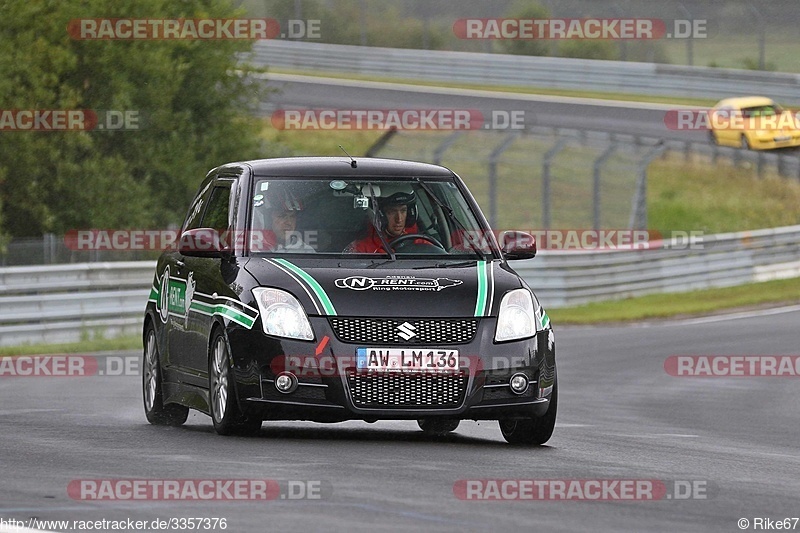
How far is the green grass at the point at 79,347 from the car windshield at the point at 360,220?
11196 mm

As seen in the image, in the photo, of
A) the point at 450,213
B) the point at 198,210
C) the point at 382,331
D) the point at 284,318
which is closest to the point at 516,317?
the point at 382,331

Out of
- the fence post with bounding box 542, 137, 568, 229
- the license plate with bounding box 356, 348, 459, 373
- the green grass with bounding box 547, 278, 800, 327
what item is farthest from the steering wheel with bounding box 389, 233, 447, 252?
the fence post with bounding box 542, 137, 568, 229

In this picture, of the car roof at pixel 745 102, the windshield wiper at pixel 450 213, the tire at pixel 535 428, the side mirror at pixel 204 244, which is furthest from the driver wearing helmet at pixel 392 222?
the car roof at pixel 745 102

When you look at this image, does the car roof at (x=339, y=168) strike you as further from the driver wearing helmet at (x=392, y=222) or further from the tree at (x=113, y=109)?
the tree at (x=113, y=109)

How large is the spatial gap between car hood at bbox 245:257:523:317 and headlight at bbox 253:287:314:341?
53 mm

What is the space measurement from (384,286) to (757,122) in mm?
32719

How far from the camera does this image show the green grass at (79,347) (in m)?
21.5

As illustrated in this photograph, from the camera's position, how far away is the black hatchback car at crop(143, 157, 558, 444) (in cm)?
990

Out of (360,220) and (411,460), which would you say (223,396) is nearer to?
(360,220)

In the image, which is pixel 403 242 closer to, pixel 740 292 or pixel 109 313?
pixel 109 313

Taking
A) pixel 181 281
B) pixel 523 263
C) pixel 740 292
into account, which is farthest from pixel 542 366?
pixel 740 292

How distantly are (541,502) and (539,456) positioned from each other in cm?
212

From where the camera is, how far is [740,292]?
31.5 meters

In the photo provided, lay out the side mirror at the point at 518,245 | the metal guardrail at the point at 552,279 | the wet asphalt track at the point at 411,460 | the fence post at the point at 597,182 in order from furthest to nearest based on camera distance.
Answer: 1. the fence post at the point at 597,182
2. the metal guardrail at the point at 552,279
3. the side mirror at the point at 518,245
4. the wet asphalt track at the point at 411,460
